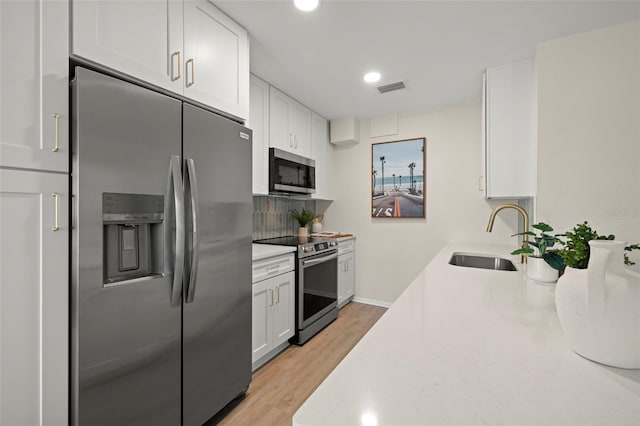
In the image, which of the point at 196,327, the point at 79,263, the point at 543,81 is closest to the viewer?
the point at 79,263

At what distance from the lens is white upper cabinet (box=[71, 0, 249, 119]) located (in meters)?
1.15

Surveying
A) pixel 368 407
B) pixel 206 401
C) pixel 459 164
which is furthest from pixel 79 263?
pixel 459 164

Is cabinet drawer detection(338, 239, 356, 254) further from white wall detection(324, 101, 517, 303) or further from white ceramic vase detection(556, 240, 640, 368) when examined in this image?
white ceramic vase detection(556, 240, 640, 368)

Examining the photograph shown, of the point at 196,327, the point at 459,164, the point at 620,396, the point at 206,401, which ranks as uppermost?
the point at 459,164

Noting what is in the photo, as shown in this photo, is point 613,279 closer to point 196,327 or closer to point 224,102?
point 196,327

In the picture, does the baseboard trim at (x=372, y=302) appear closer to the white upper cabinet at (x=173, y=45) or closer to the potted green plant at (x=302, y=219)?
the potted green plant at (x=302, y=219)

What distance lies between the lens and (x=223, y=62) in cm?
174

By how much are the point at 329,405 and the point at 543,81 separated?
2371mm

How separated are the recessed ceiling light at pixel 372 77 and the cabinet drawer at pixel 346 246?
1787 millimetres

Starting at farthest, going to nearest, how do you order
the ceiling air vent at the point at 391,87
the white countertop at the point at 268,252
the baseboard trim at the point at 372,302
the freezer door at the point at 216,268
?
the baseboard trim at the point at 372,302, the ceiling air vent at the point at 391,87, the white countertop at the point at 268,252, the freezer door at the point at 216,268

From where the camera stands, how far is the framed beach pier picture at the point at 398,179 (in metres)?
3.37

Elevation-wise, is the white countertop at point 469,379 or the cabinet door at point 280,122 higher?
the cabinet door at point 280,122

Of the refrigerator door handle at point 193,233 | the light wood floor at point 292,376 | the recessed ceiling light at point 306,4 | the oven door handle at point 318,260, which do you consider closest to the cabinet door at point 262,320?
the light wood floor at point 292,376

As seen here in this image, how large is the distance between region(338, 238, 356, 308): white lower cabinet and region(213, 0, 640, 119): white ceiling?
184 centimetres
